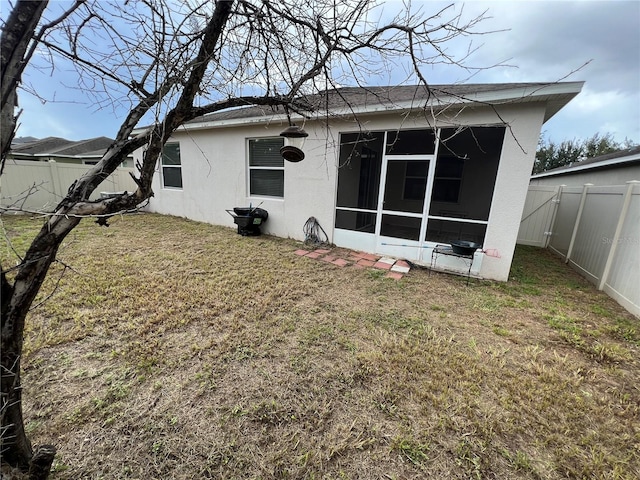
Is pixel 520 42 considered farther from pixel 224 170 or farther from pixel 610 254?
pixel 224 170

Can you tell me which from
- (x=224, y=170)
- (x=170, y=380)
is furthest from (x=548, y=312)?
(x=224, y=170)

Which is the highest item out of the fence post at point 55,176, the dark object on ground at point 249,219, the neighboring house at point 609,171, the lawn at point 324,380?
the neighboring house at point 609,171

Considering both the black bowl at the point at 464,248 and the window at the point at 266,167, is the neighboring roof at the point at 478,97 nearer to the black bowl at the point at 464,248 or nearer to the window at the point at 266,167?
the black bowl at the point at 464,248

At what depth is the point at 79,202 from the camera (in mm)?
1284

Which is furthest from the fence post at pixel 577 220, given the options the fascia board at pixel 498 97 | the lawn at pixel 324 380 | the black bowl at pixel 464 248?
the black bowl at pixel 464 248

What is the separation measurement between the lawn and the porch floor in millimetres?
896

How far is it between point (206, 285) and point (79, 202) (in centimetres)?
284

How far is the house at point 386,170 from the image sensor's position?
418cm

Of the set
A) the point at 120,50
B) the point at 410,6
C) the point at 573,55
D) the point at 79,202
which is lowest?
the point at 79,202

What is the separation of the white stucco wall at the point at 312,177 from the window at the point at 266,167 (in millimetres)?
179

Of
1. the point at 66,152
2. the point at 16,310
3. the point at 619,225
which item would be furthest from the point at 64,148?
the point at 619,225

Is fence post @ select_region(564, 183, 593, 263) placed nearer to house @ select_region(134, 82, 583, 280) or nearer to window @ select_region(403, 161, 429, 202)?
house @ select_region(134, 82, 583, 280)

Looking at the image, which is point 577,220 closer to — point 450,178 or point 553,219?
point 553,219

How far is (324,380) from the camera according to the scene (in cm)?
227
